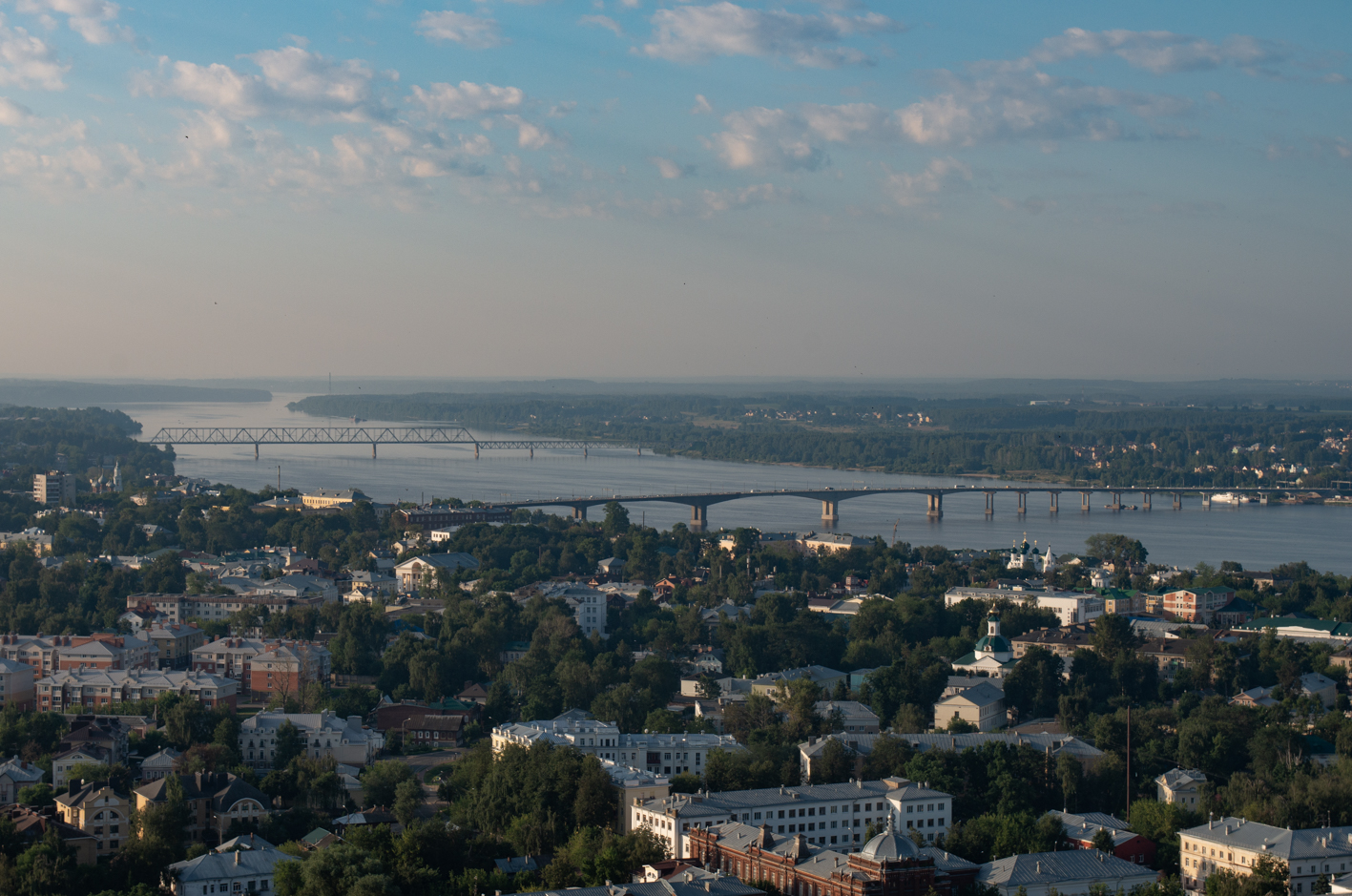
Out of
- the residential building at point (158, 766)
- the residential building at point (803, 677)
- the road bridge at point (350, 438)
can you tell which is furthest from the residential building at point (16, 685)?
the road bridge at point (350, 438)

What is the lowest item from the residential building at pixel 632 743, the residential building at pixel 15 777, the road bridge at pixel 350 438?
the residential building at pixel 15 777

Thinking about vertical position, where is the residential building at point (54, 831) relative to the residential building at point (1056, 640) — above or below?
below

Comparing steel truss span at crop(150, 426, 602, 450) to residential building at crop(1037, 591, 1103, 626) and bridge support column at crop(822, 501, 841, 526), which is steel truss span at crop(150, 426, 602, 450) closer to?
bridge support column at crop(822, 501, 841, 526)

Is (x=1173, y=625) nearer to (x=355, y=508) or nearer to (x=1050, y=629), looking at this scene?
(x=1050, y=629)

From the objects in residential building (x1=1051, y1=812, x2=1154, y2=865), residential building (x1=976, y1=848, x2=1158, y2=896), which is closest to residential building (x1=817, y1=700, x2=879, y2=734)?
residential building (x1=1051, y1=812, x2=1154, y2=865)

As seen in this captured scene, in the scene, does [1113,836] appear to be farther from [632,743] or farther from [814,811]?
[632,743]

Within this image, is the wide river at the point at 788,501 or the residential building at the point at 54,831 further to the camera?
the wide river at the point at 788,501

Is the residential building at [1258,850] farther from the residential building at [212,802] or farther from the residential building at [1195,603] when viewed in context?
the residential building at [1195,603]
